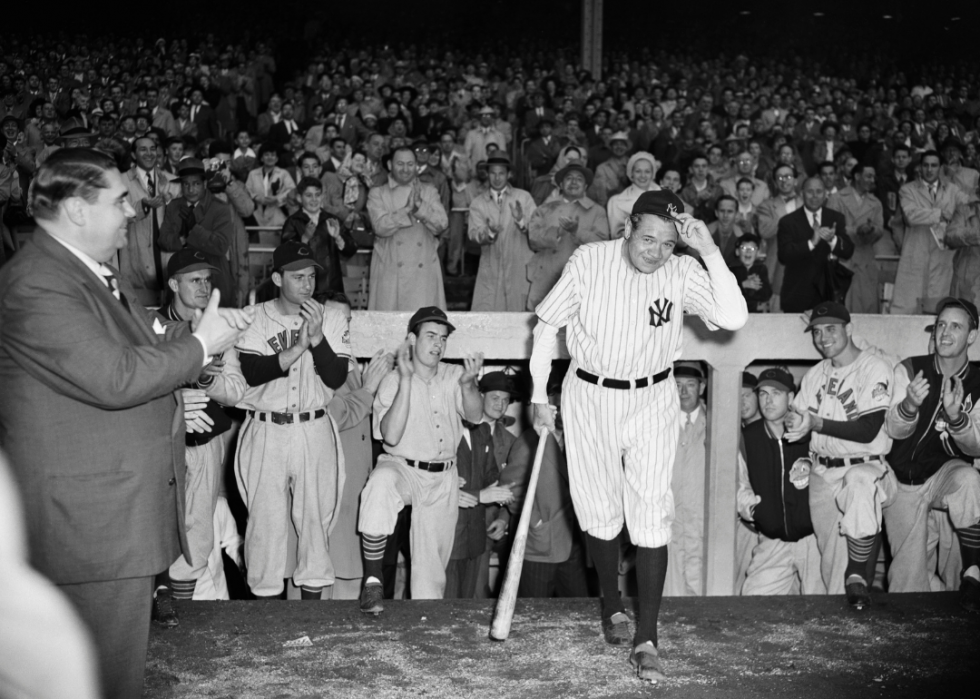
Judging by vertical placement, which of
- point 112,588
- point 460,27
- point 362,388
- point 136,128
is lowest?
point 112,588

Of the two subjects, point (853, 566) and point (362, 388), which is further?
point (362, 388)

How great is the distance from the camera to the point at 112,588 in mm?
2805

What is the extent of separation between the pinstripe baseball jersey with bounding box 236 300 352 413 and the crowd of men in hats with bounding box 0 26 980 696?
1 cm

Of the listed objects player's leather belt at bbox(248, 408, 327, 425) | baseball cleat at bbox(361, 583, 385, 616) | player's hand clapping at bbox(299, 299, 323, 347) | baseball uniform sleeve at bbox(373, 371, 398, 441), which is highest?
player's hand clapping at bbox(299, 299, 323, 347)

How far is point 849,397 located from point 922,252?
3210 mm

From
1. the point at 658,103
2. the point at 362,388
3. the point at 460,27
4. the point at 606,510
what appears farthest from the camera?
the point at 460,27

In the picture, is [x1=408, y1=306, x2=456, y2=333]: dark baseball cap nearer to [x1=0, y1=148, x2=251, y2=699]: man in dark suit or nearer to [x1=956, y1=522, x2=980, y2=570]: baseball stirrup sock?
[x1=0, y1=148, x2=251, y2=699]: man in dark suit

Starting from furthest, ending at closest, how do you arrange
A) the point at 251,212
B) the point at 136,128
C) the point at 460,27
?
the point at 460,27
the point at 136,128
the point at 251,212

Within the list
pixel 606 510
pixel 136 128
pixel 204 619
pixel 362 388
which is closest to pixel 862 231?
pixel 362 388

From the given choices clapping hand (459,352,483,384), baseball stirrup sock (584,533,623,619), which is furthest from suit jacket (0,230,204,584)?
clapping hand (459,352,483,384)

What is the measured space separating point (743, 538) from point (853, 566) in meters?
1.19

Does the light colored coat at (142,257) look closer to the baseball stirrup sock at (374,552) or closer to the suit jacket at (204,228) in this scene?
the suit jacket at (204,228)

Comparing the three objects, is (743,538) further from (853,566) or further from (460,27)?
(460,27)

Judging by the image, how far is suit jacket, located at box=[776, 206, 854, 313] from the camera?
7469 millimetres
